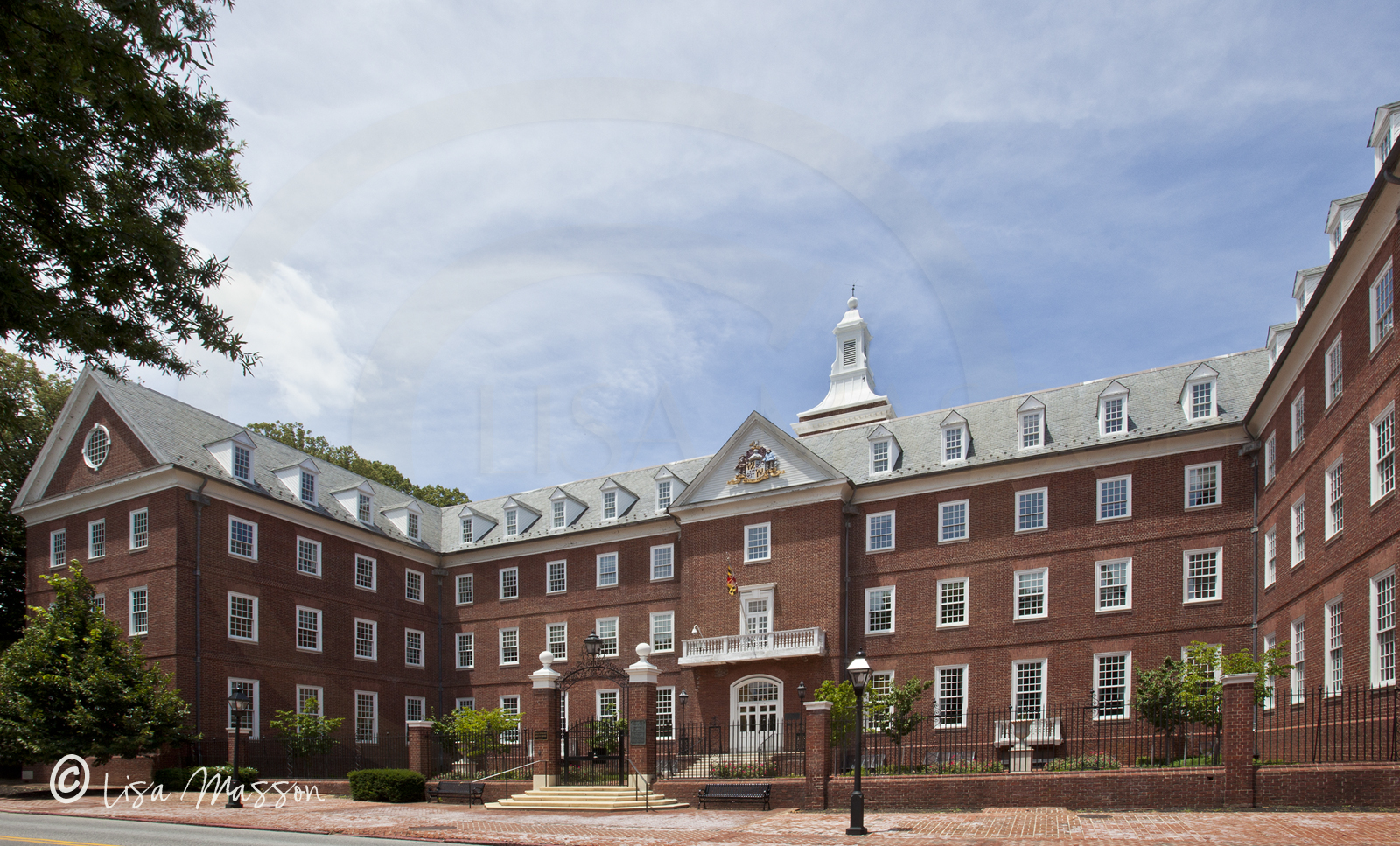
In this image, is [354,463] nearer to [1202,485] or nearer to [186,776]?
[186,776]

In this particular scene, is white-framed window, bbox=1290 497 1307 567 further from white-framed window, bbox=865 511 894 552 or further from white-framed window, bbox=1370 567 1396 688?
white-framed window, bbox=865 511 894 552

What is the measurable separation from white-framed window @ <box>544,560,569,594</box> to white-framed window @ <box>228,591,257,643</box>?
1212 cm

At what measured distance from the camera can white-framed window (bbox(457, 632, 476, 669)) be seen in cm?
4659

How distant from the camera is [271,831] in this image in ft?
72.5

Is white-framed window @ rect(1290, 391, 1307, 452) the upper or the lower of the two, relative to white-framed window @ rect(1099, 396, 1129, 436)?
lower

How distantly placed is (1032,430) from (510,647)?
2393cm

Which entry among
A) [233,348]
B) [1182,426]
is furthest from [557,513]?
[233,348]

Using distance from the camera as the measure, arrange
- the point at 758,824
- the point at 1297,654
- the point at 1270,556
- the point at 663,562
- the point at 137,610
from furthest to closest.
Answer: the point at 663,562, the point at 137,610, the point at 1270,556, the point at 1297,654, the point at 758,824

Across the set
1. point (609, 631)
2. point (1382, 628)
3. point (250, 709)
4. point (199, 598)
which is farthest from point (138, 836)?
point (1382, 628)

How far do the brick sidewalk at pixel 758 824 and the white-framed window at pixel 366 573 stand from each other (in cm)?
1491

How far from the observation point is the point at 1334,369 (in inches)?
931

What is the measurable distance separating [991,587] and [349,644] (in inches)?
988

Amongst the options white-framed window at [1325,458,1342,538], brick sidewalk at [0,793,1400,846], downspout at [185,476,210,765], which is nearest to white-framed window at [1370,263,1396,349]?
white-framed window at [1325,458,1342,538]

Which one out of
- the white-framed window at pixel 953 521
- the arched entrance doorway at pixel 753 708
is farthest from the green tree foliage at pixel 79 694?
the white-framed window at pixel 953 521
